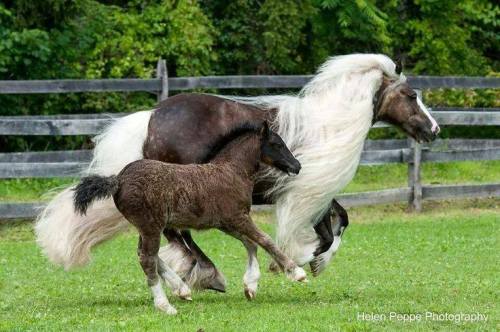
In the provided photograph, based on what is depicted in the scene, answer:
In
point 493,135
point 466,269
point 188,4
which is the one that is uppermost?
point 188,4

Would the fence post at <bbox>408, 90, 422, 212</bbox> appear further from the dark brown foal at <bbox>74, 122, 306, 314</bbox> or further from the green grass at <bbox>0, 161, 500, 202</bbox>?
the dark brown foal at <bbox>74, 122, 306, 314</bbox>

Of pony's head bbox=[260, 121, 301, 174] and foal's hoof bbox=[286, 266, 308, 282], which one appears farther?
pony's head bbox=[260, 121, 301, 174]

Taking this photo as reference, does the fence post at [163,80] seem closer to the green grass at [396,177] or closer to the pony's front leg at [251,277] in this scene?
the green grass at [396,177]

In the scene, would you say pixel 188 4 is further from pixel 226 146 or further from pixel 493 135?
pixel 226 146

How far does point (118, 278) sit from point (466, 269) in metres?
3.62

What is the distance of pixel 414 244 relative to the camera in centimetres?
1403

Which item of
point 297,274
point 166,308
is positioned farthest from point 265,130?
point 166,308

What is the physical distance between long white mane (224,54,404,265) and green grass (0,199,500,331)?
25.4 inches

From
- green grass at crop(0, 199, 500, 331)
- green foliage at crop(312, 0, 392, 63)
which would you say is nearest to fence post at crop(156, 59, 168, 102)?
green grass at crop(0, 199, 500, 331)

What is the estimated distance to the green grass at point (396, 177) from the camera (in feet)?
58.2

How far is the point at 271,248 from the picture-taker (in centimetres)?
916

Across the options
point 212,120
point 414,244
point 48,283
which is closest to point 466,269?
point 414,244

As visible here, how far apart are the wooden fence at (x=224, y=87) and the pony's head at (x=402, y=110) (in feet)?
15.5

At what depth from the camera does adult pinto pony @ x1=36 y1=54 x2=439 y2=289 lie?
9.70 meters
